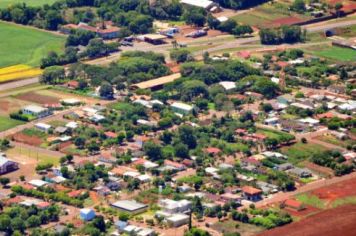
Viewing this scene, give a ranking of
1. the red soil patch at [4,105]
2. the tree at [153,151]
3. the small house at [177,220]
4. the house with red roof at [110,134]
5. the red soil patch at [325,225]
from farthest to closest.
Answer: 1. the red soil patch at [4,105]
2. the house with red roof at [110,134]
3. the tree at [153,151]
4. the small house at [177,220]
5. the red soil patch at [325,225]

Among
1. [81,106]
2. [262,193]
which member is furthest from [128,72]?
[262,193]

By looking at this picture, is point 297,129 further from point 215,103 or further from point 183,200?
point 183,200

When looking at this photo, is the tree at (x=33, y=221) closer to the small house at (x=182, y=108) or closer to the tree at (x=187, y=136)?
the tree at (x=187, y=136)

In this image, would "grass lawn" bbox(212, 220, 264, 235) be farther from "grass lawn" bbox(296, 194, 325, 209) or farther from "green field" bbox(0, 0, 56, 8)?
"green field" bbox(0, 0, 56, 8)

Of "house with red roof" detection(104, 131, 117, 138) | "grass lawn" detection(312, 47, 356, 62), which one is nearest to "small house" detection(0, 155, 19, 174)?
"house with red roof" detection(104, 131, 117, 138)

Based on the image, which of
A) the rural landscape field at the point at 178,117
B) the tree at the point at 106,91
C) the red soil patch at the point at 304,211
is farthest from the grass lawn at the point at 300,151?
the tree at the point at 106,91

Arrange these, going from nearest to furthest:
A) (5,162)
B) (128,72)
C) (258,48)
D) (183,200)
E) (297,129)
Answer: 1. (183,200)
2. (5,162)
3. (297,129)
4. (128,72)
5. (258,48)

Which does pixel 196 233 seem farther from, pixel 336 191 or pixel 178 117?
pixel 178 117

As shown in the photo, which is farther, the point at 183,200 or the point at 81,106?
the point at 81,106
